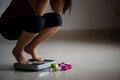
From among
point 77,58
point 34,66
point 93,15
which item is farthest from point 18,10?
point 93,15

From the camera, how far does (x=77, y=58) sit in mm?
2068

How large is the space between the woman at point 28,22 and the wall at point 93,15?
159 cm

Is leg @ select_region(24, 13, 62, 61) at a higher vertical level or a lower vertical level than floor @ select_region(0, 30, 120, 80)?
higher

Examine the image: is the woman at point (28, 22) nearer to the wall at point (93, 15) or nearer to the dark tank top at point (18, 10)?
the dark tank top at point (18, 10)

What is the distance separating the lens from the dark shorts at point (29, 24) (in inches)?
64.0

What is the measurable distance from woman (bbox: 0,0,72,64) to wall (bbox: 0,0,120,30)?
5.23 ft

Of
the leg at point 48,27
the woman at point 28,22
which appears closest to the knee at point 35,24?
the woman at point 28,22

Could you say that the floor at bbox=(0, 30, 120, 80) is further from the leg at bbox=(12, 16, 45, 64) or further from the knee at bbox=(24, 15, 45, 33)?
the knee at bbox=(24, 15, 45, 33)

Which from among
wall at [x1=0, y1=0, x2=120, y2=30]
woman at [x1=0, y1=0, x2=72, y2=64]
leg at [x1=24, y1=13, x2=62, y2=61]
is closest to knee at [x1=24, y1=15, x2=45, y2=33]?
woman at [x1=0, y1=0, x2=72, y2=64]

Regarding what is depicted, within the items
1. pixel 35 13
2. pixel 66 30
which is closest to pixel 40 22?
pixel 35 13

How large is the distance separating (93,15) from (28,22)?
184 centimetres

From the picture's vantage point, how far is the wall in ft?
11.0

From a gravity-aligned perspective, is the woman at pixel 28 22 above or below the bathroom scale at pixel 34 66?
above

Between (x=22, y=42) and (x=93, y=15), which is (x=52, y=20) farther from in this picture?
(x=93, y=15)
